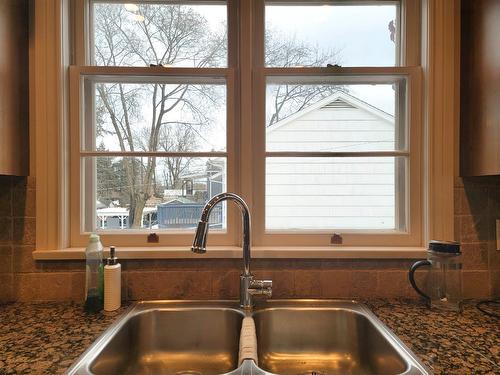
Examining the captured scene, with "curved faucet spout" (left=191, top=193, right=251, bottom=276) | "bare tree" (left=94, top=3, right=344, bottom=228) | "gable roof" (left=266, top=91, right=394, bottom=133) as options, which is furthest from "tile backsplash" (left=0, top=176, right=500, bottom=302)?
"gable roof" (left=266, top=91, right=394, bottom=133)

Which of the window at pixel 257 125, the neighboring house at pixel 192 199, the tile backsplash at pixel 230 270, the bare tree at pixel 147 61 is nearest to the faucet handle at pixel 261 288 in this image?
the tile backsplash at pixel 230 270

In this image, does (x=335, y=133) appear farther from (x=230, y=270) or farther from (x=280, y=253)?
(x=230, y=270)

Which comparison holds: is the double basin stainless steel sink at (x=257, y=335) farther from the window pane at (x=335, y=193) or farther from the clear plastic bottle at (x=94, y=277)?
the window pane at (x=335, y=193)

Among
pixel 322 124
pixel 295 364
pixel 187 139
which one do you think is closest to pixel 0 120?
pixel 187 139

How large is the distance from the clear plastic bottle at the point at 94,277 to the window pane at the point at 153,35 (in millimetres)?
802

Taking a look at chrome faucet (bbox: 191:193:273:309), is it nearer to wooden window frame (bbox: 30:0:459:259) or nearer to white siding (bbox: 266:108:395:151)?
wooden window frame (bbox: 30:0:459:259)

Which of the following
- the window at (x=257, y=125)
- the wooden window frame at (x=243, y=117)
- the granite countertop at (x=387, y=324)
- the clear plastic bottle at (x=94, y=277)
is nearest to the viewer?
the granite countertop at (x=387, y=324)

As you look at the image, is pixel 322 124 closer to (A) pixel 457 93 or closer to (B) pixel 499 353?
(A) pixel 457 93

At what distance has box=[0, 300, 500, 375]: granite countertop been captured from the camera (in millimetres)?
751

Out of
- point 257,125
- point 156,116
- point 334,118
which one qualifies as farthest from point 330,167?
point 156,116

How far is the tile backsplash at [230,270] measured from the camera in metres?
1.20

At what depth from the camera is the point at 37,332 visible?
933 mm

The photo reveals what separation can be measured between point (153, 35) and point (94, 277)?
1054 mm

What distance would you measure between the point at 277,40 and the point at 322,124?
0.43 metres
